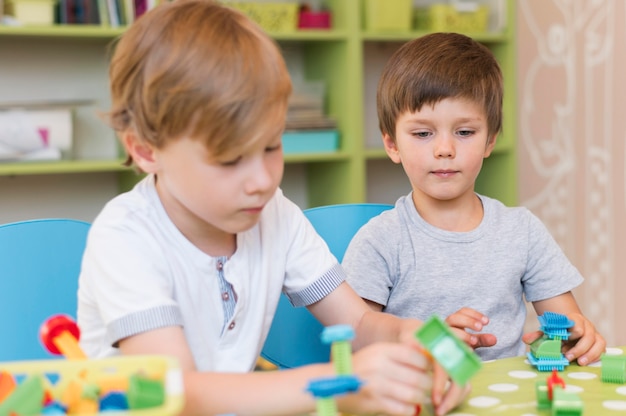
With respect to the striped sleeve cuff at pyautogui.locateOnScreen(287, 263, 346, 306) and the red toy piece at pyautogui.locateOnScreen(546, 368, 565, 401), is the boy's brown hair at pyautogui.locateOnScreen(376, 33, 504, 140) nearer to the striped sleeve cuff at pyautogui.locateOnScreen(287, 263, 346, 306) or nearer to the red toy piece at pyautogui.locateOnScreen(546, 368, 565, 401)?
the striped sleeve cuff at pyautogui.locateOnScreen(287, 263, 346, 306)

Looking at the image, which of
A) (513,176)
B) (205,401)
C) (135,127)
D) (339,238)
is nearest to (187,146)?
(135,127)

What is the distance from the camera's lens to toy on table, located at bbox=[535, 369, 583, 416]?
73 centimetres

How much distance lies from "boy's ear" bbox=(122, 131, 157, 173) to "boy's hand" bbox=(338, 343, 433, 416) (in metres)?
0.34

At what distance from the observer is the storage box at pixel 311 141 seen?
2.56 metres

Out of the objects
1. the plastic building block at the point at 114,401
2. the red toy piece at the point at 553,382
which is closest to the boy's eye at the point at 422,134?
the red toy piece at the point at 553,382

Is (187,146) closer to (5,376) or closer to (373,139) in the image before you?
(5,376)

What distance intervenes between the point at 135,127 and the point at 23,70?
70.0 inches

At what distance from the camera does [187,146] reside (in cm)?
84

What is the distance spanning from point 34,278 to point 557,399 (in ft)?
2.36

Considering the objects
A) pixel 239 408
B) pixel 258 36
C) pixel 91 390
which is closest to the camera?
pixel 91 390

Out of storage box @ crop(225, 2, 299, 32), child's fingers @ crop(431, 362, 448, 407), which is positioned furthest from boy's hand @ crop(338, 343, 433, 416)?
storage box @ crop(225, 2, 299, 32)

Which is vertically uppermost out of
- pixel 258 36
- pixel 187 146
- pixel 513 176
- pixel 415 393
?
pixel 258 36

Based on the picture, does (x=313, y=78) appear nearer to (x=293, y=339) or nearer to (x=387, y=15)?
(x=387, y=15)

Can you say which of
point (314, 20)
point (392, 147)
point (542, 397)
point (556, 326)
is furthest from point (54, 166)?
point (542, 397)
